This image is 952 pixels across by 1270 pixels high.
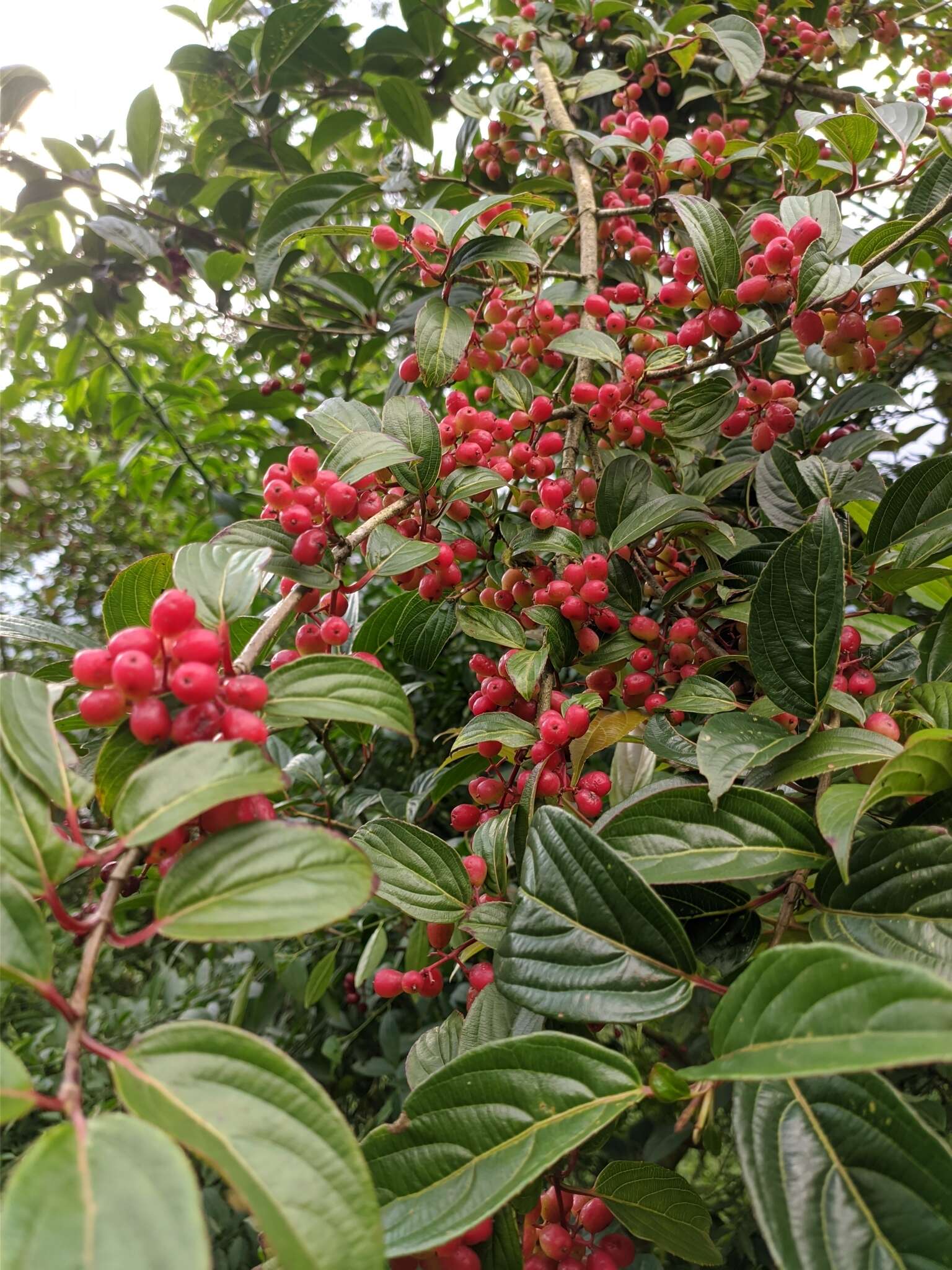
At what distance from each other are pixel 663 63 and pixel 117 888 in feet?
7.29

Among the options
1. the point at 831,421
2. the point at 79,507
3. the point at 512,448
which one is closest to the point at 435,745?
the point at 512,448

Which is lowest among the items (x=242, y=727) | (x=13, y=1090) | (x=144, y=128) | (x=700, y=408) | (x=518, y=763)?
(x=518, y=763)

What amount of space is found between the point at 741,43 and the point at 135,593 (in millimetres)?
1448

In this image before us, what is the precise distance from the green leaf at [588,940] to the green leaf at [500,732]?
207mm

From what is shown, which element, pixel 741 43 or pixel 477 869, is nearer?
pixel 477 869

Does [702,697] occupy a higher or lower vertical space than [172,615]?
lower

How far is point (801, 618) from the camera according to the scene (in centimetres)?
68

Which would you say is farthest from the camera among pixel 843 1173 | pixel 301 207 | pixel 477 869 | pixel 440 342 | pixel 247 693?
pixel 301 207

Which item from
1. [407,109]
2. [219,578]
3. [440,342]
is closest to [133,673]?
[219,578]

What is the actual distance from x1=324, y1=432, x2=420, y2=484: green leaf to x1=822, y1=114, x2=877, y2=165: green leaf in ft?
2.43

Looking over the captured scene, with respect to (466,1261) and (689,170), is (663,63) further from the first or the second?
(466,1261)

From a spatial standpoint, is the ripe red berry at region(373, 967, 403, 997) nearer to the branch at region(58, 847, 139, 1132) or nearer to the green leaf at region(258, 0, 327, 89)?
the branch at region(58, 847, 139, 1132)

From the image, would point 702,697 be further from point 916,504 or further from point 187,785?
point 187,785

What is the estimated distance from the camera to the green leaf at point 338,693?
1.85ft
